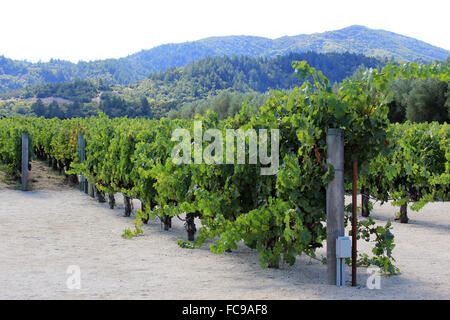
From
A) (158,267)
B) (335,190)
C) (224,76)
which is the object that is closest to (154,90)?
(224,76)

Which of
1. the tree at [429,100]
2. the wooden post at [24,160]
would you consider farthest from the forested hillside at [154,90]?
the wooden post at [24,160]

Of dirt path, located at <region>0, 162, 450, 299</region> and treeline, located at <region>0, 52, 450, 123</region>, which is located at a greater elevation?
treeline, located at <region>0, 52, 450, 123</region>

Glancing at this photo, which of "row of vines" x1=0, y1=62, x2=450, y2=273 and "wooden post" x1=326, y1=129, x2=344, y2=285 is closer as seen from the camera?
"wooden post" x1=326, y1=129, x2=344, y2=285

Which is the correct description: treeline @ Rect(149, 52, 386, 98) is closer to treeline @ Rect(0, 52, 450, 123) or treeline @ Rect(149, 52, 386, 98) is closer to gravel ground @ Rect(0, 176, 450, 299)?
treeline @ Rect(0, 52, 450, 123)

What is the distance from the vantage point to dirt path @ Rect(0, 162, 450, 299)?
459 cm

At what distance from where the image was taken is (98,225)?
8.97 meters

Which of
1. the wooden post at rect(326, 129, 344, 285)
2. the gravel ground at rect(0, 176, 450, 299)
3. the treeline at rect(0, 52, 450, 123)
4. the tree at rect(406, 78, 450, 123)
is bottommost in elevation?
the gravel ground at rect(0, 176, 450, 299)

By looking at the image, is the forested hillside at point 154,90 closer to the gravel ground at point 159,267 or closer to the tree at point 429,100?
the tree at point 429,100

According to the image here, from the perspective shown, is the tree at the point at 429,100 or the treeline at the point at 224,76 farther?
the treeline at the point at 224,76

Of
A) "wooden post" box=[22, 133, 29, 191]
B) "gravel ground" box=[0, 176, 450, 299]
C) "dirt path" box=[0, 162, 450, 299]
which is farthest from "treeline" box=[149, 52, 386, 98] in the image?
"gravel ground" box=[0, 176, 450, 299]

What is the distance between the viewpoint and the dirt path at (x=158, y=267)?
4.59m

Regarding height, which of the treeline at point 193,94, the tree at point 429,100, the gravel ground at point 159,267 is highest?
the treeline at point 193,94

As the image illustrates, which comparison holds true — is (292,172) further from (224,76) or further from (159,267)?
(224,76)
